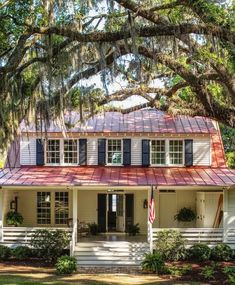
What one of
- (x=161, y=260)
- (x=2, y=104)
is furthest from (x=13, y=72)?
(x=161, y=260)

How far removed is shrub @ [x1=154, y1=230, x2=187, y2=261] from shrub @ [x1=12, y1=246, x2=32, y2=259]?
453 cm

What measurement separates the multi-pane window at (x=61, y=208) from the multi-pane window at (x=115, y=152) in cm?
255

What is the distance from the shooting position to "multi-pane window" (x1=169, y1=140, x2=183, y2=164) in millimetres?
22281

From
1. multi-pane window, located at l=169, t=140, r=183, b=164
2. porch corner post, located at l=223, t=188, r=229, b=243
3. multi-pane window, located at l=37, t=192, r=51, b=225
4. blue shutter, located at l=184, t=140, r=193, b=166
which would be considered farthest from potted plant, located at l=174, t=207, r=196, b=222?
multi-pane window, located at l=37, t=192, r=51, b=225

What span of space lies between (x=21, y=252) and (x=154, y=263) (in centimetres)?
490

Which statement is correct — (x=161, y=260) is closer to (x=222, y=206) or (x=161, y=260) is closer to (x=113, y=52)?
→ (x=222, y=206)

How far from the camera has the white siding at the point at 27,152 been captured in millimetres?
22359

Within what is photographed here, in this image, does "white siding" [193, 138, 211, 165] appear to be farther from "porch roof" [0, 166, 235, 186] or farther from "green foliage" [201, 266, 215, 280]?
"green foliage" [201, 266, 215, 280]

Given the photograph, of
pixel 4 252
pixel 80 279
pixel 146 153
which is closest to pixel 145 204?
pixel 146 153

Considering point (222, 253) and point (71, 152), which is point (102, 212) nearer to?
point (71, 152)

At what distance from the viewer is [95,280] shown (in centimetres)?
1527

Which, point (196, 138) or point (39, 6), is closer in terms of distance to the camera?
point (39, 6)

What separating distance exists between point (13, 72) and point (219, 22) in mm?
4455

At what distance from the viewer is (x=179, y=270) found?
54.6 feet
